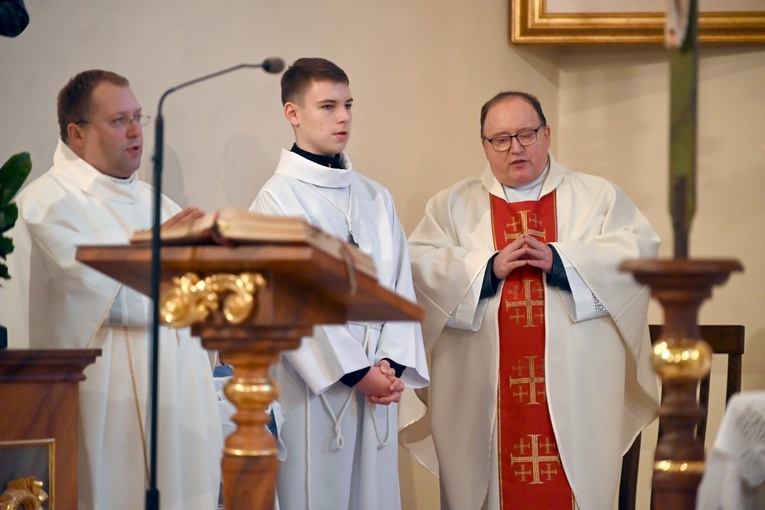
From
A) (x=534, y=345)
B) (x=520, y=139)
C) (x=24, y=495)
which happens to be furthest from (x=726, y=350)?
(x=24, y=495)

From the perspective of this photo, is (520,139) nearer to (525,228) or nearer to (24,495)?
(525,228)

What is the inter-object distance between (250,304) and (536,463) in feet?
8.97

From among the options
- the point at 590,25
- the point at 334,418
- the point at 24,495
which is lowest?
the point at 24,495

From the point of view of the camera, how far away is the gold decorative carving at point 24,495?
345 centimetres

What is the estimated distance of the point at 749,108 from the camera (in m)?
6.21

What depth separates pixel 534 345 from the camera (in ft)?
16.6

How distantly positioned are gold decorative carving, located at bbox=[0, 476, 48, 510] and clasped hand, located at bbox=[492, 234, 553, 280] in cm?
230

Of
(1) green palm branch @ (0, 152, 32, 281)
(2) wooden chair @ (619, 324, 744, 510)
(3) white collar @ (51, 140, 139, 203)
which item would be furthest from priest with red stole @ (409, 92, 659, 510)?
(1) green palm branch @ (0, 152, 32, 281)

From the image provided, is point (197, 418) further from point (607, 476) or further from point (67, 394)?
point (607, 476)

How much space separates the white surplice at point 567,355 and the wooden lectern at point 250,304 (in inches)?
92.0

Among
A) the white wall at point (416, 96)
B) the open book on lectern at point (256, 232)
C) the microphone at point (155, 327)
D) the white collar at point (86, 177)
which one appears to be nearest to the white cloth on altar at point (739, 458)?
the open book on lectern at point (256, 232)

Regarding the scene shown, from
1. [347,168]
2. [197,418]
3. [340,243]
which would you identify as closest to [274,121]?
[347,168]

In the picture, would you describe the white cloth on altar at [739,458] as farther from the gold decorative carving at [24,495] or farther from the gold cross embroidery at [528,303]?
the gold cross embroidery at [528,303]

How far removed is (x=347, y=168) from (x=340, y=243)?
2387 millimetres
